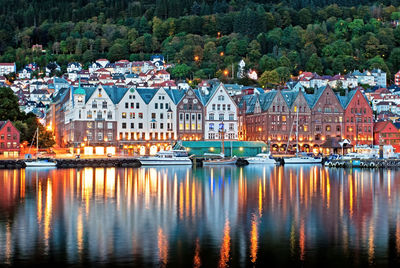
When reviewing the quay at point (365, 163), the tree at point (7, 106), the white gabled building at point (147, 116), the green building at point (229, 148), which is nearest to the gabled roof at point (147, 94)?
the white gabled building at point (147, 116)

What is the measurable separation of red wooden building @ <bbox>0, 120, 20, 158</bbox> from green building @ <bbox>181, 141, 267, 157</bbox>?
25740mm

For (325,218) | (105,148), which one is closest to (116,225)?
(325,218)

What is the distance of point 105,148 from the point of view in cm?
10431

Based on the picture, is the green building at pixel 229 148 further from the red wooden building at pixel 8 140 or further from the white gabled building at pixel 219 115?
the red wooden building at pixel 8 140

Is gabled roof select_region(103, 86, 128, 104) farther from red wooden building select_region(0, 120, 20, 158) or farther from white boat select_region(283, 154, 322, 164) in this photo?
white boat select_region(283, 154, 322, 164)

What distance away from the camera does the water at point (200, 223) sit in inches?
1061

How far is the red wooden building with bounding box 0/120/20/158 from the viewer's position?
320 ft

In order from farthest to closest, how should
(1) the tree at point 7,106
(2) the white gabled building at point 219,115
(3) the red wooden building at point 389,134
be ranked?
(3) the red wooden building at point 389,134 < (2) the white gabled building at point 219,115 < (1) the tree at point 7,106

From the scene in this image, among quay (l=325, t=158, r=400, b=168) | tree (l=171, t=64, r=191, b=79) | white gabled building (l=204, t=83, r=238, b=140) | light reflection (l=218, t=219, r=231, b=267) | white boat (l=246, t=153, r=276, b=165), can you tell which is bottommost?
light reflection (l=218, t=219, r=231, b=267)

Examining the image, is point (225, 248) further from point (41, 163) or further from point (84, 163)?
point (84, 163)

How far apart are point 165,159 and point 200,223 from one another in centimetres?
5639

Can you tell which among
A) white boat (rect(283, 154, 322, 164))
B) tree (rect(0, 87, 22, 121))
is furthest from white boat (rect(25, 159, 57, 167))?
white boat (rect(283, 154, 322, 164))

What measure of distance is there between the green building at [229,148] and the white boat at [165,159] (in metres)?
5.66

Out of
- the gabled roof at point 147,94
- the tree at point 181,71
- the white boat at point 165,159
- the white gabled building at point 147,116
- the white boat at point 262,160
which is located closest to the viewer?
the white boat at point 165,159
